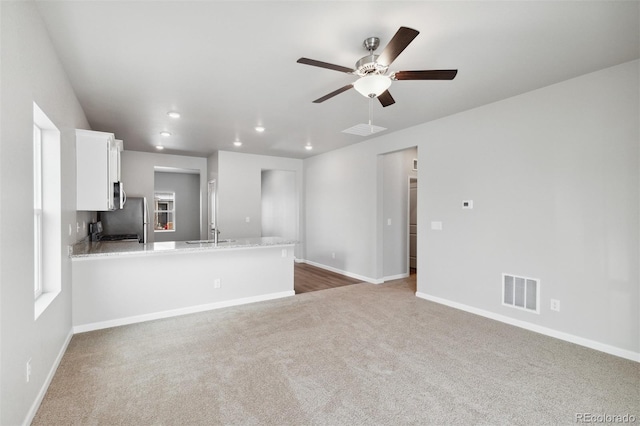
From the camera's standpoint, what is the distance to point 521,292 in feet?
11.5

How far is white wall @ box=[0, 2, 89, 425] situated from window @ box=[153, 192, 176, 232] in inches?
307

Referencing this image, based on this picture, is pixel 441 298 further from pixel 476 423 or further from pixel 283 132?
pixel 283 132

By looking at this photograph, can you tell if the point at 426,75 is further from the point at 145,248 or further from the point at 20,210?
the point at 145,248

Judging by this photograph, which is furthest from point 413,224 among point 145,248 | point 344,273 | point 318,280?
point 145,248

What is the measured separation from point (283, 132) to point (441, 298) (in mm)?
3534

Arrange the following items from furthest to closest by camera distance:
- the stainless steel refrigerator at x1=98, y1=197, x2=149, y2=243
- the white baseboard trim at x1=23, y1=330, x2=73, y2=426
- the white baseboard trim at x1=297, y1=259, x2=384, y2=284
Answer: the stainless steel refrigerator at x1=98, y1=197, x2=149, y2=243, the white baseboard trim at x1=297, y1=259, x2=384, y2=284, the white baseboard trim at x1=23, y1=330, x2=73, y2=426

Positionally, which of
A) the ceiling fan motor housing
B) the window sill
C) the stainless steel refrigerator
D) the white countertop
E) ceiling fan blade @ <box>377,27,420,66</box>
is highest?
the ceiling fan motor housing

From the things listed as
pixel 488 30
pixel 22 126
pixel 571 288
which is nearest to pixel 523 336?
pixel 571 288

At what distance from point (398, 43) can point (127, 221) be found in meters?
5.86

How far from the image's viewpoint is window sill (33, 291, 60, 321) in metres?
2.10

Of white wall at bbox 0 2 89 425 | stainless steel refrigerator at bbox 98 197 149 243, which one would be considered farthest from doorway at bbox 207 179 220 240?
white wall at bbox 0 2 89 425

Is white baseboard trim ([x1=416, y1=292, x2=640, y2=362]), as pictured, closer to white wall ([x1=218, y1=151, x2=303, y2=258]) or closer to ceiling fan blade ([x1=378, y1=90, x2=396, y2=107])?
ceiling fan blade ([x1=378, y1=90, x2=396, y2=107])

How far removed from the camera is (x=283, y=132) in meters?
5.12

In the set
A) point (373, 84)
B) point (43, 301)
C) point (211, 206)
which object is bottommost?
point (43, 301)
